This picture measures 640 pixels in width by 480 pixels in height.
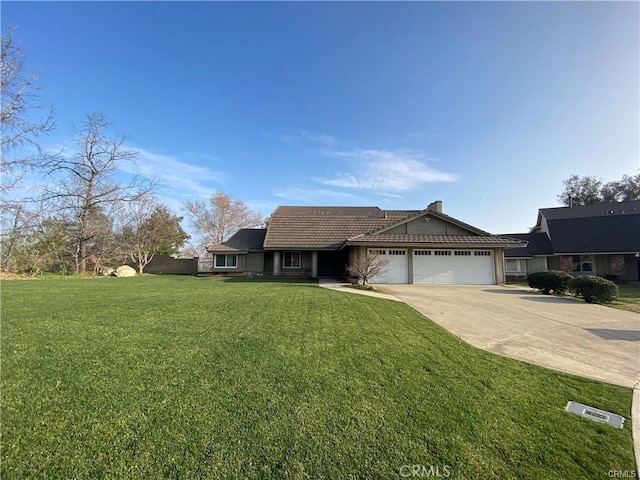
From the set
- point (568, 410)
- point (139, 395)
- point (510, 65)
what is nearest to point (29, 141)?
point (139, 395)

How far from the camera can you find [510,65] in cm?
1113

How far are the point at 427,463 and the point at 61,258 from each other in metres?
30.6

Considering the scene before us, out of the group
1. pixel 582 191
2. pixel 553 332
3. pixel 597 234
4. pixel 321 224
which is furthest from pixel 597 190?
pixel 553 332

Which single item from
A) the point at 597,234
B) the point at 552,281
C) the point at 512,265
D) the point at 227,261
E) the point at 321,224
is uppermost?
the point at 321,224

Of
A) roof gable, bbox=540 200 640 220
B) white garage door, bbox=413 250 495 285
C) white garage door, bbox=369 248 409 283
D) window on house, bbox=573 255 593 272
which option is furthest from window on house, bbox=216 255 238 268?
roof gable, bbox=540 200 640 220

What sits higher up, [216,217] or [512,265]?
[216,217]

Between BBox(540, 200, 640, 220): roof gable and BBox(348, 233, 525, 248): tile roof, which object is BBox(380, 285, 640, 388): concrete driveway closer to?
BBox(348, 233, 525, 248): tile roof

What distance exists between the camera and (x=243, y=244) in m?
24.2

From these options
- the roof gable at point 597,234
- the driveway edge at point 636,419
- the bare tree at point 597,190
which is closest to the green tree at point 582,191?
the bare tree at point 597,190

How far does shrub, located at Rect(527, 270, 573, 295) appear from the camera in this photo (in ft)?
43.9

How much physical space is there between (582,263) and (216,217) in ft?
138

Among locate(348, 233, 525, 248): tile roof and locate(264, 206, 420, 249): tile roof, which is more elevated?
locate(264, 206, 420, 249): tile roof

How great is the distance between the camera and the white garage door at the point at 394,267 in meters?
17.4

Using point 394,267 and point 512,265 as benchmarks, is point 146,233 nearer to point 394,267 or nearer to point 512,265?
point 394,267
